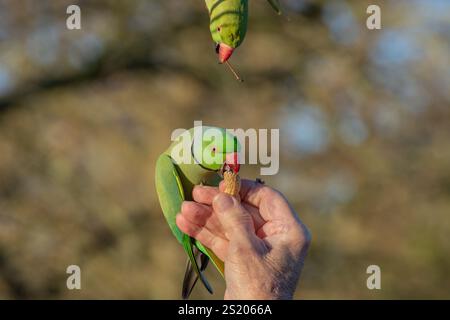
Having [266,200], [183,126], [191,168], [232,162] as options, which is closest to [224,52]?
[232,162]

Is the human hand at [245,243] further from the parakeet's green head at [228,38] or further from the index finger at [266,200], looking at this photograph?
the parakeet's green head at [228,38]

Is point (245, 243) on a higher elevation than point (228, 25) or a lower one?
lower

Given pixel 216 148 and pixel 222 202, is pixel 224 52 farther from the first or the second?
pixel 222 202

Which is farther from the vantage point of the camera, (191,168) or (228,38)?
(191,168)

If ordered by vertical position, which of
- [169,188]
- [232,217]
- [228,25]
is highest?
[228,25]

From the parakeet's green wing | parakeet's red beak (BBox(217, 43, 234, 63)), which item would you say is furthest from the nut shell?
parakeet's red beak (BBox(217, 43, 234, 63))

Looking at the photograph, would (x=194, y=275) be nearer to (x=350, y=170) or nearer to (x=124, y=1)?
(x=124, y=1)
